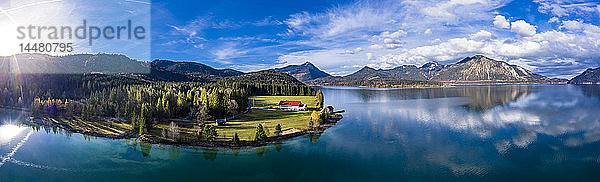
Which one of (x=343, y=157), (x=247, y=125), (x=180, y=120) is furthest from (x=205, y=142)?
(x=343, y=157)

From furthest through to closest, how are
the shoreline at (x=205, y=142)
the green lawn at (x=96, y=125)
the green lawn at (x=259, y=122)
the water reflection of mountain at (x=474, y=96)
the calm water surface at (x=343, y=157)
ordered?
the water reflection of mountain at (x=474, y=96), the green lawn at (x=96, y=125), the green lawn at (x=259, y=122), the shoreline at (x=205, y=142), the calm water surface at (x=343, y=157)

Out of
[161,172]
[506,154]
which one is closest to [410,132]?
[506,154]

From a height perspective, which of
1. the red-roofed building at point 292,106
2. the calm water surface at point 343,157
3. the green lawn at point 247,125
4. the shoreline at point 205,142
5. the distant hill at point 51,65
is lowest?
the calm water surface at point 343,157

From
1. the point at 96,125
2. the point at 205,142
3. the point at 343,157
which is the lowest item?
the point at 343,157

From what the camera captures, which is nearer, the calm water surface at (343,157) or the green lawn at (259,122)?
the calm water surface at (343,157)

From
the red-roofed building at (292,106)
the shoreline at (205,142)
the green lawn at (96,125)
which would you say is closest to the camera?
the shoreline at (205,142)

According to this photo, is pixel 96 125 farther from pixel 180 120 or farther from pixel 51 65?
pixel 51 65

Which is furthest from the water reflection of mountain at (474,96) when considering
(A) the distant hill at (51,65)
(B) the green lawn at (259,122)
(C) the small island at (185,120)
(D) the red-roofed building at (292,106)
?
(A) the distant hill at (51,65)

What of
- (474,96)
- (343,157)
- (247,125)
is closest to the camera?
Answer: (343,157)

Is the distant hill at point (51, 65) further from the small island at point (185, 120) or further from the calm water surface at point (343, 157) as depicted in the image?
the calm water surface at point (343, 157)

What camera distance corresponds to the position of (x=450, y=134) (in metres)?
42.2

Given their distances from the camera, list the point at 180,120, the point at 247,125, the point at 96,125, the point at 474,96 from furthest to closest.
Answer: the point at 474,96, the point at 180,120, the point at 96,125, the point at 247,125

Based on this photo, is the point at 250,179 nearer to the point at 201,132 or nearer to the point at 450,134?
the point at 201,132

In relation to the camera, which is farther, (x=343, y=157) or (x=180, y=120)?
(x=180, y=120)
